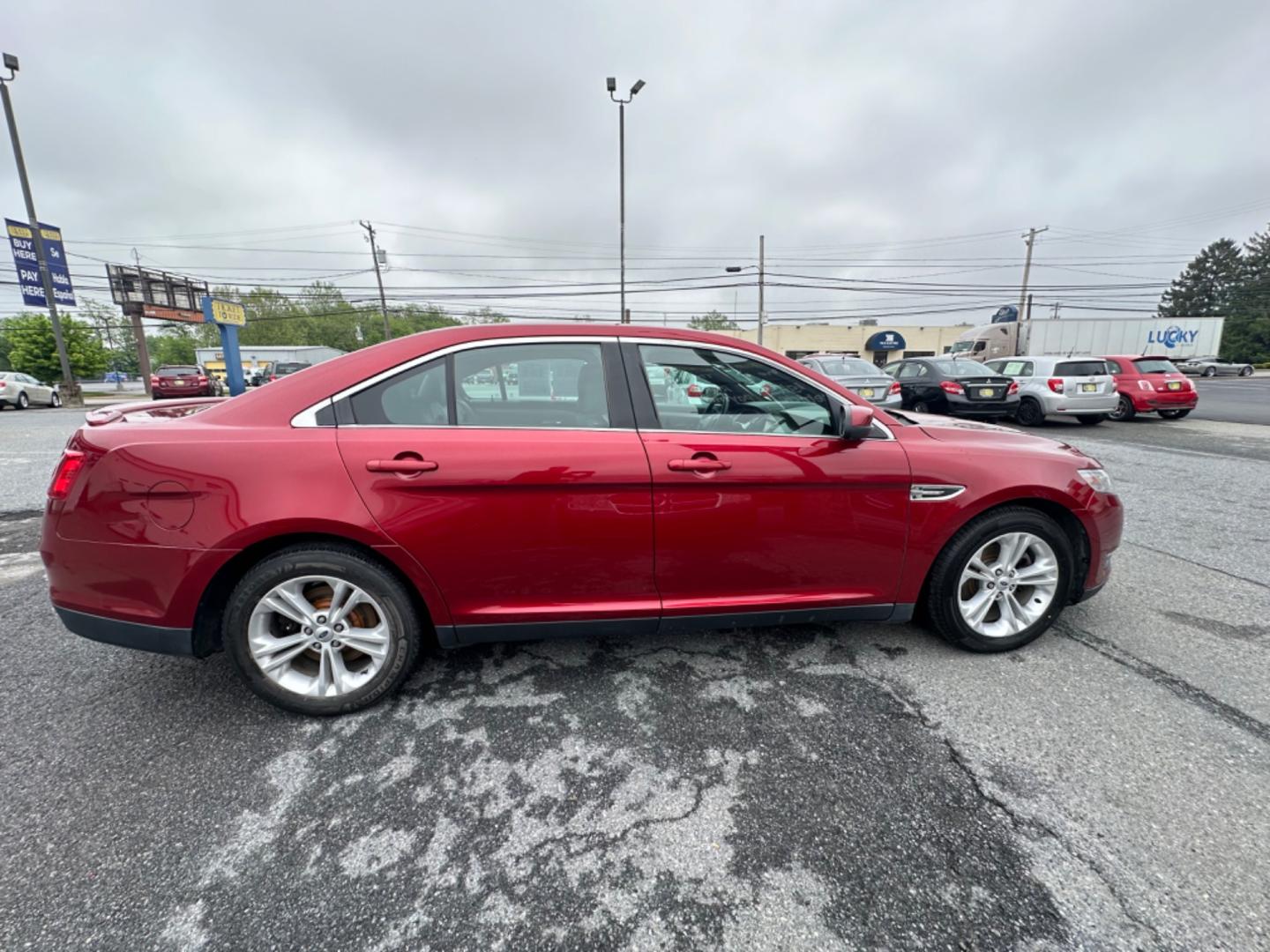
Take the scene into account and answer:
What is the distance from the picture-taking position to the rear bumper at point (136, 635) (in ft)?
6.77

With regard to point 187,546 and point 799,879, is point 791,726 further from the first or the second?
point 187,546

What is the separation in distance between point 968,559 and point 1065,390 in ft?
34.8

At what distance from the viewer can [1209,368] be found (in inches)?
1358

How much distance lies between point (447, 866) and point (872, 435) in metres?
2.23

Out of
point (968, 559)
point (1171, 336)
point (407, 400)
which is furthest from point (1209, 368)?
point (407, 400)

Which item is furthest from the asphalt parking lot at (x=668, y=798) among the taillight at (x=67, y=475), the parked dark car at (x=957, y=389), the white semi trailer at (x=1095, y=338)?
the white semi trailer at (x=1095, y=338)

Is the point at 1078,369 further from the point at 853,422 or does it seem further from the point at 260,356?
the point at 260,356

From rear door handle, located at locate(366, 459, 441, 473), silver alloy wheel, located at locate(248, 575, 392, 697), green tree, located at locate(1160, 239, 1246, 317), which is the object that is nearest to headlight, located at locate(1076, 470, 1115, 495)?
rear door handle, located at locate(366, 459, 441, 473)

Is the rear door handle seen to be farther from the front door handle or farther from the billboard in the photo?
the billboard

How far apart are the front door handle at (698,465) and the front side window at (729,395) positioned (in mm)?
186

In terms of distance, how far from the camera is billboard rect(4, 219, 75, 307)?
1866 cm

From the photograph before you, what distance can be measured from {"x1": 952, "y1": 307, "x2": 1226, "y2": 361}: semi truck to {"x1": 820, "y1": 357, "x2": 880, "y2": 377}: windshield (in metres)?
24.6

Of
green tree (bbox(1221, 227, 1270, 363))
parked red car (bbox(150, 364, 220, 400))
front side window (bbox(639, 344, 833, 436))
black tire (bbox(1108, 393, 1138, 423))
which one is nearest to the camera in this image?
front side window (bbox(639, 344, 833, 436))

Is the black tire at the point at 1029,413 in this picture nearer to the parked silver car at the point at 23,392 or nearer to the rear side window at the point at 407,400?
the rear side window at the point at 407,400
